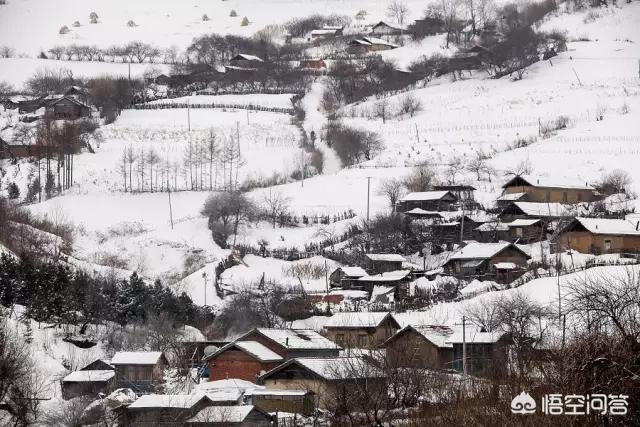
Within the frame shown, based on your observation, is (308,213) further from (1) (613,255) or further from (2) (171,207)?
(1) (613,255)

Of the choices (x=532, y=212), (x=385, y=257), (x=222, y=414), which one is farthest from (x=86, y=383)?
(x=532, y=212)

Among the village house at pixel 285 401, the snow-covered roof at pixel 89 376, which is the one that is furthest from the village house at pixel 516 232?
the snow-covered roof at pixel 89 376

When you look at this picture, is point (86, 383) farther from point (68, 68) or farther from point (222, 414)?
point (68, 68)

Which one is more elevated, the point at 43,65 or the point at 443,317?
the point at 43,65

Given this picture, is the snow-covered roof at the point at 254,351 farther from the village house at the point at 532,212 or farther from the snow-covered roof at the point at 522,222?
the village house at the point at 532,212

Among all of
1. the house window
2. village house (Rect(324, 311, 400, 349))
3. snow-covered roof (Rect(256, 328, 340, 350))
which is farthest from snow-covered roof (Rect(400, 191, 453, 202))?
snow-covered roof (Rect(256, 328, 340, 350))

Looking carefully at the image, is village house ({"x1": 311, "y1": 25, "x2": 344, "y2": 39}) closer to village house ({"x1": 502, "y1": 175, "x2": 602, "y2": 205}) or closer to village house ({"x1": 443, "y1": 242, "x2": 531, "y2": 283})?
village house ({"x1": 502, "y1": 175, "x2": 602, "y2": 205})

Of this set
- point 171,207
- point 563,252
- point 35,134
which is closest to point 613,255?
point 563,252
